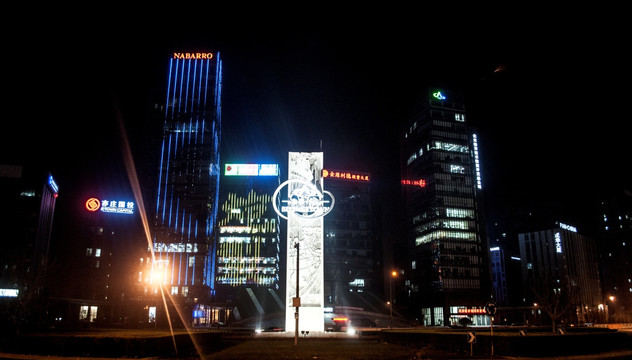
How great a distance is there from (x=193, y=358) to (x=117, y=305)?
85.5 metres

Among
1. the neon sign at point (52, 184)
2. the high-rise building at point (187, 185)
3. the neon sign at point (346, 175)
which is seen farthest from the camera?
the neon sign at point (346, 175)

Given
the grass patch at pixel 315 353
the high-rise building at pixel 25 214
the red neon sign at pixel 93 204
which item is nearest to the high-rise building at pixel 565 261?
the red neon sign at pixel 93 204

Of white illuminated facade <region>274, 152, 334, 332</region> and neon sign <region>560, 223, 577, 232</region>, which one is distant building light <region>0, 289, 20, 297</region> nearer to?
white illuminated facade <region>274, 152, 334, 332</region>

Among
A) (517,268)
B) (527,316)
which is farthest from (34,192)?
(517,268)

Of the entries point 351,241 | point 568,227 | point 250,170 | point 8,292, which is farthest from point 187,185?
point 568,227

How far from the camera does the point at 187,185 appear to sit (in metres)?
137

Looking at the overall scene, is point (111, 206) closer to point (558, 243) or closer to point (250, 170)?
point (250, 170)

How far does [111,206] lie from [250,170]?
221 ft

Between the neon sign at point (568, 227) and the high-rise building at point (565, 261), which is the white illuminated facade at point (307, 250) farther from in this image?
the neon sign at point (568, 227)

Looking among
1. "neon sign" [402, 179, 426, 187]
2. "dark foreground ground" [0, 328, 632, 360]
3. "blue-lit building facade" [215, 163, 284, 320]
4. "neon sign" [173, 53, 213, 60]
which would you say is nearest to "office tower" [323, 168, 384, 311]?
"blue-lit building facade" [215, 163, 284, 320]

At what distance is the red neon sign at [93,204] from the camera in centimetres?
11075

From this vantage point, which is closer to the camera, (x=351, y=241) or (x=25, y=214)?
(x=25, y=214)

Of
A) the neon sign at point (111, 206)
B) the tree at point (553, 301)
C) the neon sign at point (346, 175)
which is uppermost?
the neon sign at point (346, 175)

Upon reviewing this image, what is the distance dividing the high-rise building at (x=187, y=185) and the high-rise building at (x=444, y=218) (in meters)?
64.5
